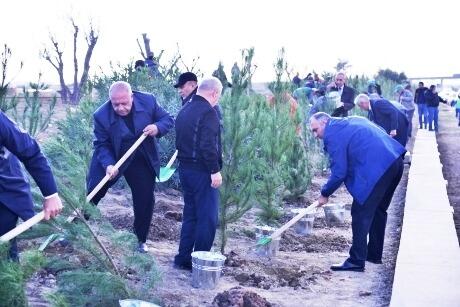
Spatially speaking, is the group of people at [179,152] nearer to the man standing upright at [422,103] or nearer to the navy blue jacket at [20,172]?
the navy blue jacket at [20,172]

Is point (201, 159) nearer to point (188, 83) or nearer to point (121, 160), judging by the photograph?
point (121, 160)

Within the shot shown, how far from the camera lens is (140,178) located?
6379mm

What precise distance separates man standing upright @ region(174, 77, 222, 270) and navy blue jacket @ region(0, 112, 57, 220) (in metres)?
1.86

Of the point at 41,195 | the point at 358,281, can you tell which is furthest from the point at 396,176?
the point at 41,195

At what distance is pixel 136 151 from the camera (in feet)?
20.9

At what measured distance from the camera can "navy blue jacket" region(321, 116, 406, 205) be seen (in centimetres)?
629

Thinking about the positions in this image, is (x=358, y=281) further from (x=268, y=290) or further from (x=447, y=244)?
(x=447, y=244)

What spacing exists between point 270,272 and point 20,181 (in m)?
2.78

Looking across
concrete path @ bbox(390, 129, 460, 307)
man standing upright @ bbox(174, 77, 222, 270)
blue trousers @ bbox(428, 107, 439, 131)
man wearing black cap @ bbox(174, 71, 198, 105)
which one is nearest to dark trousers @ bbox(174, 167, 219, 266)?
man standing upright @ bbox(174, 77, 222, 270)

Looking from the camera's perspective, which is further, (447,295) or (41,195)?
(447,295)

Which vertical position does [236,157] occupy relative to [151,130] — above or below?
below

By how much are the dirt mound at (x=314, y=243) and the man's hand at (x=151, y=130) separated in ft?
6.11

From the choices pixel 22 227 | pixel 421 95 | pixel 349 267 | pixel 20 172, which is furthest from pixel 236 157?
pixel 421 95

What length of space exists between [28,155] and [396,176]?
360 centimetres
